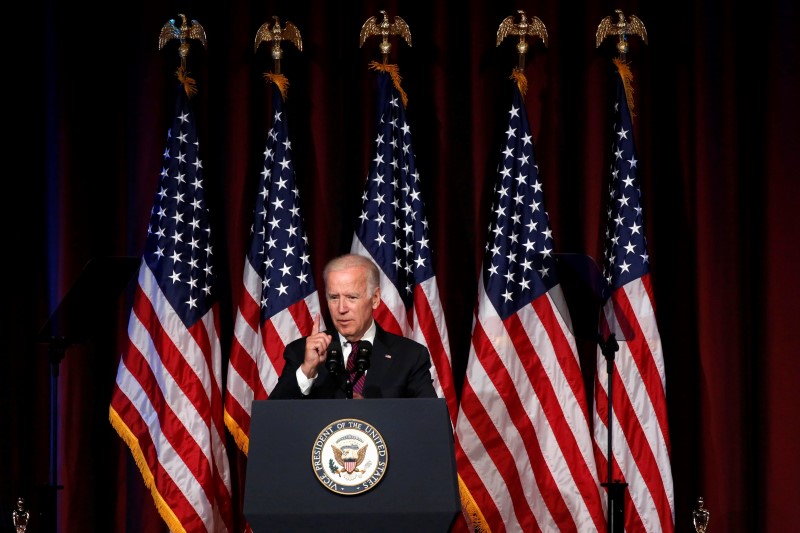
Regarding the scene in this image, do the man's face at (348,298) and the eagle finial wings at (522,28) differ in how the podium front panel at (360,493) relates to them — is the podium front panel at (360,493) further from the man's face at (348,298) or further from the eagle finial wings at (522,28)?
the eagle finial wings at (522,28)

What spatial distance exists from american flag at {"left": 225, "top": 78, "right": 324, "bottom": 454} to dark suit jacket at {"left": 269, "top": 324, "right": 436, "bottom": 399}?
1.11 meters

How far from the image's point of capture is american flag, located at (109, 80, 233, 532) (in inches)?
199

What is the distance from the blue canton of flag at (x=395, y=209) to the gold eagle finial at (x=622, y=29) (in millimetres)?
1216

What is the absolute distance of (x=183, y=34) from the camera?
17.4 feet

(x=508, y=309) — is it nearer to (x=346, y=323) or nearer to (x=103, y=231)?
(x=346, y=323)

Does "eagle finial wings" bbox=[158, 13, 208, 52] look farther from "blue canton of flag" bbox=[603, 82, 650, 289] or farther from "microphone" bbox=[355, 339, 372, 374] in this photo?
"microphone" bbox=[355, 339, 372, 374]

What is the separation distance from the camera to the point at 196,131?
5.36m

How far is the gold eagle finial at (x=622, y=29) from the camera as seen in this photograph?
17.6ft

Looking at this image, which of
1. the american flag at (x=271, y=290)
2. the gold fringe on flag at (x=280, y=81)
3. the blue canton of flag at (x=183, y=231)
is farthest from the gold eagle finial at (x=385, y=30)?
the blue canton of flag at (x=183, y=231)

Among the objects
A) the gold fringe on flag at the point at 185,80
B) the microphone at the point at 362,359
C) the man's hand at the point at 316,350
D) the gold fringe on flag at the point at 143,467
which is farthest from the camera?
the gold fringe on flag at the point at 185,80

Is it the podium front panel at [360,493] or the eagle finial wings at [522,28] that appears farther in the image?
the eagle finial wings at [522,28]

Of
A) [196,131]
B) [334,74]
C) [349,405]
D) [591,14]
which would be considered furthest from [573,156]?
[349,405]

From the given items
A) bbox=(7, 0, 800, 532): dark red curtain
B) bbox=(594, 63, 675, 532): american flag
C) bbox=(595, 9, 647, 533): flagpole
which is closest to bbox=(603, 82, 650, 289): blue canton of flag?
bbox=(594, 63, 675, 532): american flag

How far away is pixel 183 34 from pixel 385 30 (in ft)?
3.64
